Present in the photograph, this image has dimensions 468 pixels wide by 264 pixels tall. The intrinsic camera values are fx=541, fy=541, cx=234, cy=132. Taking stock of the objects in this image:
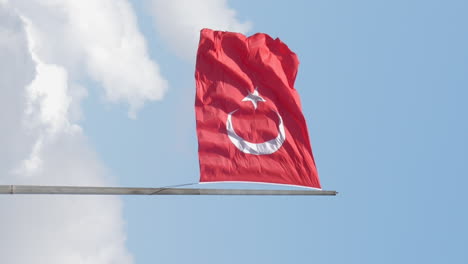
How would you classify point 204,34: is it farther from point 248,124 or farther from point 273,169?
point 273,169

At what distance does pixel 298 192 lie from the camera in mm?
16656

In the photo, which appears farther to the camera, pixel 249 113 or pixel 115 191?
pixel 249 113

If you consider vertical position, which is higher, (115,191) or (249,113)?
(249,113)

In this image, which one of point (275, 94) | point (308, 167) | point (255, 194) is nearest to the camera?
point (255, 194)

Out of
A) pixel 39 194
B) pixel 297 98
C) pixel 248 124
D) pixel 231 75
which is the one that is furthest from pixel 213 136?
pixel 39 194

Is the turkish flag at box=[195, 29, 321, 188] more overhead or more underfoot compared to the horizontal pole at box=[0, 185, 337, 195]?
more overhead

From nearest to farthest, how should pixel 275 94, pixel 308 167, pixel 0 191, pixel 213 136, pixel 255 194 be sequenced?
pixel 0 191, pixel 255 194, pixel 213 136, pixel 308 167, pixel 275 94

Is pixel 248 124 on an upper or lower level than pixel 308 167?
upper

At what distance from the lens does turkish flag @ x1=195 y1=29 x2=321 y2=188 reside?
16.9m

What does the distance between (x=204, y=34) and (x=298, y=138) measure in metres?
4.89

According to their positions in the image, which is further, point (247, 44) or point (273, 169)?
point (247, 44)

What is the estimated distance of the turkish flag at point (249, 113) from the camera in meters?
16.9

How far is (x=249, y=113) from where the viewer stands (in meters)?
18.6

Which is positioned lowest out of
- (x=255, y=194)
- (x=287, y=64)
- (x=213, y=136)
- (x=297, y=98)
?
(x=255, y=194)
